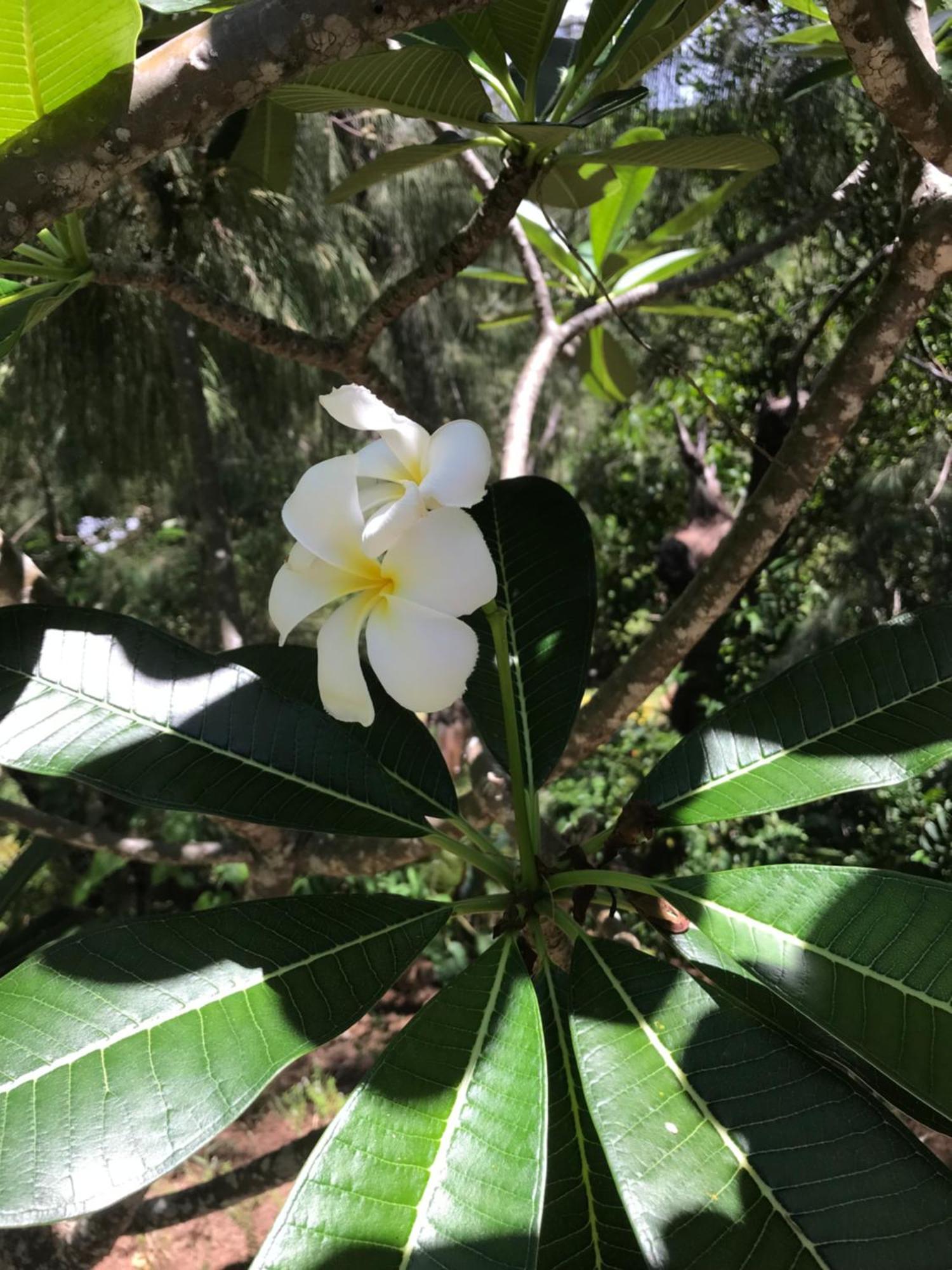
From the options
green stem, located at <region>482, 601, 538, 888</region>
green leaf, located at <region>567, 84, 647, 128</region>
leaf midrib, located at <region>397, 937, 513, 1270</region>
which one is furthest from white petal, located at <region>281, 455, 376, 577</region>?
green leaf, located at <region>567, 84, 647, 128</region>

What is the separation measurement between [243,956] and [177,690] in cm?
22

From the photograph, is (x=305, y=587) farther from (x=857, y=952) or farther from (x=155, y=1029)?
(x=857, y=952)

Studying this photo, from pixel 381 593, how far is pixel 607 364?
1.33 metres

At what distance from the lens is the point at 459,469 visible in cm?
49

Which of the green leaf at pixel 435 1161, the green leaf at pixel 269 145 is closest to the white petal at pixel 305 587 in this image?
the green leaf at pixel 435 1161

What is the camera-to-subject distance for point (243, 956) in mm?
528

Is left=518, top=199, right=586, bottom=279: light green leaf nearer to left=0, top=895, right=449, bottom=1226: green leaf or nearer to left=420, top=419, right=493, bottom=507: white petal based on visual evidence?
left=420, top=419, right=493, bottom=507: white petal

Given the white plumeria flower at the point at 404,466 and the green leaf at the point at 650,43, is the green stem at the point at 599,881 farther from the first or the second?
the green leaf at the point at 650,43

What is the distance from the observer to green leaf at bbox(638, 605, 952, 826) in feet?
2.14

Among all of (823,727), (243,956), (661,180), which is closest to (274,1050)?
(243,956)

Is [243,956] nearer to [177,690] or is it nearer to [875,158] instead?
[177,690]

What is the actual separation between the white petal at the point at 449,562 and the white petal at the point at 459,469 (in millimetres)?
11

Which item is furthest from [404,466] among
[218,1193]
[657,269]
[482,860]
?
[218,1193]

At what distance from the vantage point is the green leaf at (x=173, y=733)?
619 mm
